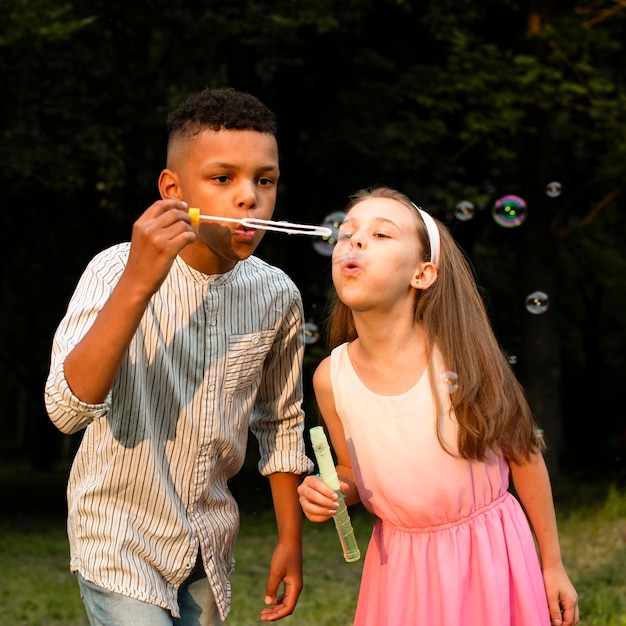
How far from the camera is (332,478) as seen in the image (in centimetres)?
233

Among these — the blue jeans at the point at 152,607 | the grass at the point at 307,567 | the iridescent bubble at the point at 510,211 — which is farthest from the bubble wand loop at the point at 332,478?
the grass at the point at 307,567

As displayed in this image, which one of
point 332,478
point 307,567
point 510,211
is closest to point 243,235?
point 332,478

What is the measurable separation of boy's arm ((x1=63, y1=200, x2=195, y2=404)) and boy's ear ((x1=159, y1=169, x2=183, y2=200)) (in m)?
0.53

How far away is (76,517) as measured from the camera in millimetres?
2414

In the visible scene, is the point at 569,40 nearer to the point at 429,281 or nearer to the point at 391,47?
the point at 391,47

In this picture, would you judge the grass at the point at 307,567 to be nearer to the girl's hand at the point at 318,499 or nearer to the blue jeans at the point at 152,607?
the blue jeans at the point at 152,607

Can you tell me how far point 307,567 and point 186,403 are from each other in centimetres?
569

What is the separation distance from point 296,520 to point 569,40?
9546mm

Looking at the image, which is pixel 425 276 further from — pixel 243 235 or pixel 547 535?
pixel 547 535

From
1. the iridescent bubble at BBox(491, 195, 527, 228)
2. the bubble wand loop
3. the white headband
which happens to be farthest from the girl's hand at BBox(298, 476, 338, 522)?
the iridescent bubble at BBox(491, 195, 527, 228)

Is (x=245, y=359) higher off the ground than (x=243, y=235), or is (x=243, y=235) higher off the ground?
(x=243, y=235)

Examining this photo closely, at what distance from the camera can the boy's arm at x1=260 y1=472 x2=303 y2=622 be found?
2656mm

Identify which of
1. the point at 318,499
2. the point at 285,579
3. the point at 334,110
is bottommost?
the point at 285,579

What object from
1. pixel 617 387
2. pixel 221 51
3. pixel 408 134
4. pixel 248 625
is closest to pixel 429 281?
pixel 248 625
